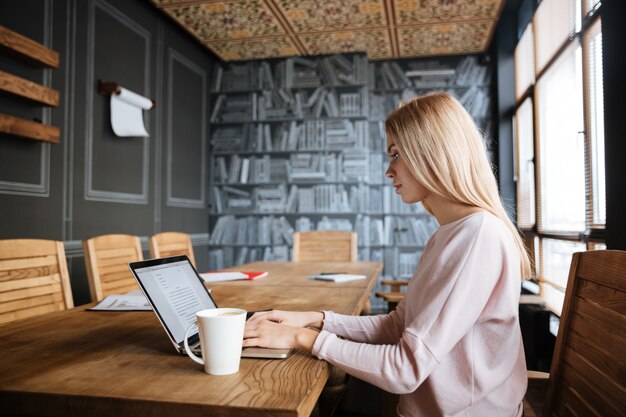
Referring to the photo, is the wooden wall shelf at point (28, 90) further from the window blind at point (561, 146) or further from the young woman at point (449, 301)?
the window blind at point (561, 146)

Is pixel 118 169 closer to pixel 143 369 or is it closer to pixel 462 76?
pixel 143 369

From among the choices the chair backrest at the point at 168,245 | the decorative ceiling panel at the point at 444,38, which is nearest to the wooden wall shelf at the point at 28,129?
the chair backrest at the point at 168,245

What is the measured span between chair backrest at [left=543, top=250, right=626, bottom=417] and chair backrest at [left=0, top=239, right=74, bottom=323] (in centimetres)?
161

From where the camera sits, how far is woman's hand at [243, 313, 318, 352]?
3.04 ft

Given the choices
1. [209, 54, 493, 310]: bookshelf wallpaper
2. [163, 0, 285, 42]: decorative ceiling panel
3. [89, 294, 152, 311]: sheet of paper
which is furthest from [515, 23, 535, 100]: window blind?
[89, 294, 152, 311]: sheet of paper

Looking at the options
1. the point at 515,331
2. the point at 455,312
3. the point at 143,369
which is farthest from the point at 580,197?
the point at 143,369

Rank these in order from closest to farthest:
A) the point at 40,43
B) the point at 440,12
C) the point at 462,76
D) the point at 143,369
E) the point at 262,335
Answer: the point at 143,369
the point at 262,335
the point at 40,43
the point at 440,12
the point at 462,76

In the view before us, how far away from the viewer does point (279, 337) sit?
942 millimetres

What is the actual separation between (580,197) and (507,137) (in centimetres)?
213

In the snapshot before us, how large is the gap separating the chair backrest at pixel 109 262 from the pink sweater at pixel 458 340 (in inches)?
54.8

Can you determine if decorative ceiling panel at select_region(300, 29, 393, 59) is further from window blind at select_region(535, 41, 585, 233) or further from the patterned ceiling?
window blind at select_region(535, 41, 585, 233)

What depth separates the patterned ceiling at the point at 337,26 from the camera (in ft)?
12.8

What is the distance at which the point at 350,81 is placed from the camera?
4980 millimetres

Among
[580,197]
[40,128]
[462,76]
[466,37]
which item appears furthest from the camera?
[462,76]
